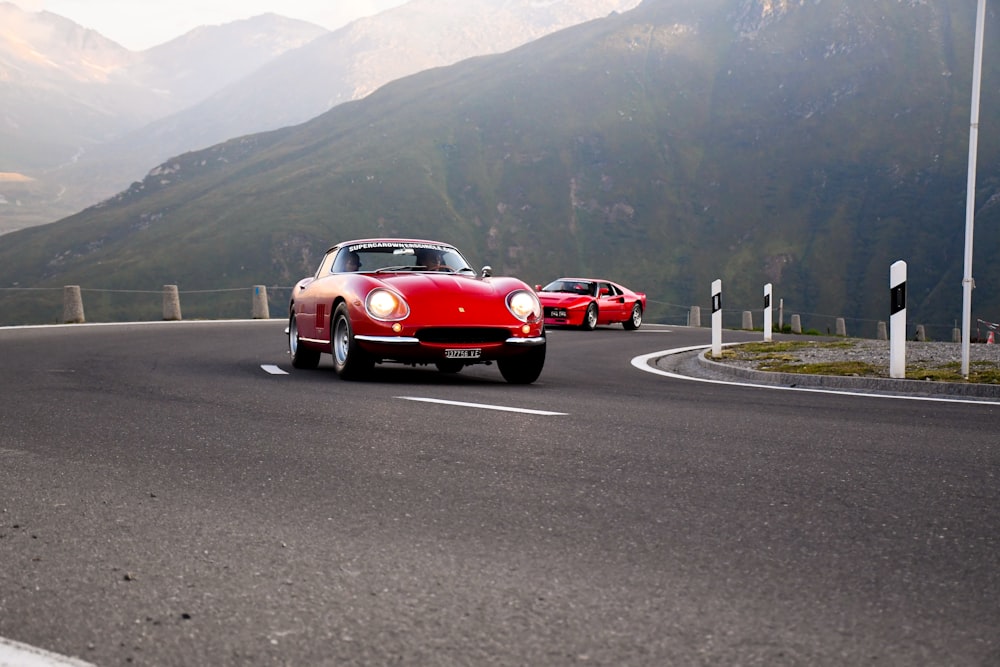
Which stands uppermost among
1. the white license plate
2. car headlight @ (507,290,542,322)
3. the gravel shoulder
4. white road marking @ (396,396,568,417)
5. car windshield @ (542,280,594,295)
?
car windshield @ (542,280,594,295)

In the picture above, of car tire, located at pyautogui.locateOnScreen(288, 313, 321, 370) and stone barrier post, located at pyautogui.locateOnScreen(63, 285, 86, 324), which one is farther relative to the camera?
stone barrier post, located at pyautogui.locateOnScreen(63, 285, 86, 324)

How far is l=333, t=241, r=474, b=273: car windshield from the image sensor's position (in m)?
11.8

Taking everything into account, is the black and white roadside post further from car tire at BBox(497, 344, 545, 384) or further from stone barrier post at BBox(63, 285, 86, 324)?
stone barrier post at BBox(63, 285, 86, 324)

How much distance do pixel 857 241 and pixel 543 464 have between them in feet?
650

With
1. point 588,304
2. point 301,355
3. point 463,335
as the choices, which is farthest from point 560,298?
point 463,335

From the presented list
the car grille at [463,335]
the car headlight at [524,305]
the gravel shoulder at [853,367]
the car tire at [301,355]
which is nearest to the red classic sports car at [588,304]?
the gravel shoulder at [853,367]

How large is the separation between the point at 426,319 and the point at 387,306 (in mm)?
412

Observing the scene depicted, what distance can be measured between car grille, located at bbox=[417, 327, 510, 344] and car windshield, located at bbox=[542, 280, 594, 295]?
1825 cm

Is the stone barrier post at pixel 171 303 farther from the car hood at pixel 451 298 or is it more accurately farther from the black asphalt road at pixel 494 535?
the black asphalt road at pixel 494 535

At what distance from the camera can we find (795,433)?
719 centimetres

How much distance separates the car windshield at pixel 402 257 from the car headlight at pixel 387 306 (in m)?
1.04

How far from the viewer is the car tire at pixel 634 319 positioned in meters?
30.5

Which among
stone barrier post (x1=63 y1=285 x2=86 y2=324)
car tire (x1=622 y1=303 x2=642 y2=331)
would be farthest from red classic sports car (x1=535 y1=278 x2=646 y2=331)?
stone barrier post (x1=63 y1=285 x2=86 y2=324)

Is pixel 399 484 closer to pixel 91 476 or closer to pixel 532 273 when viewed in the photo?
pixel 91 476
